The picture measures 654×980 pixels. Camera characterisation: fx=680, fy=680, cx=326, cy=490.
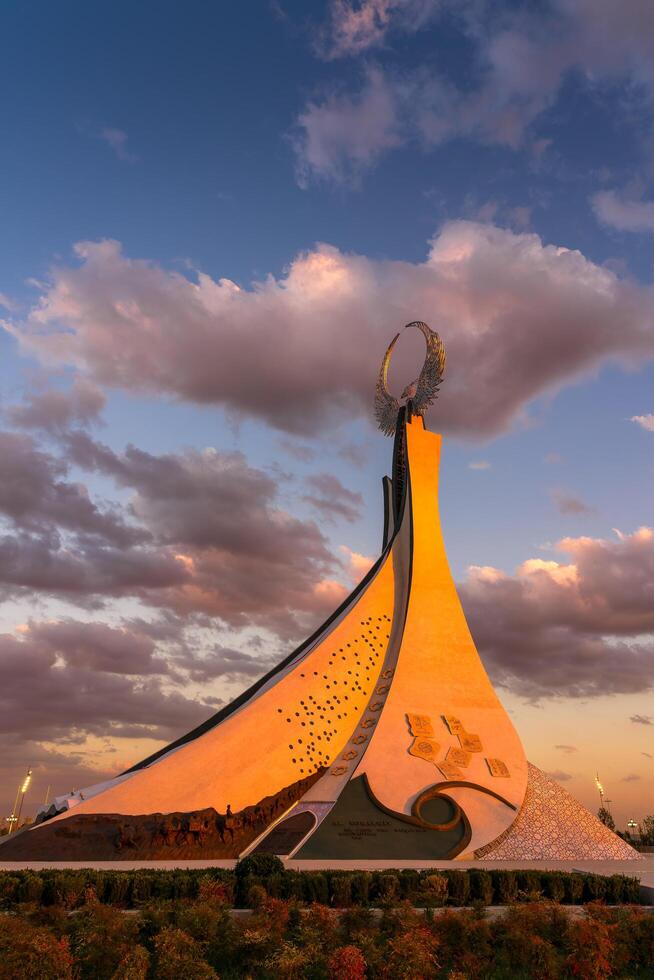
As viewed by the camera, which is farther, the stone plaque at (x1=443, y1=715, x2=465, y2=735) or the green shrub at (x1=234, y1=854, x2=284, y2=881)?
the stone plaque at (x1=443, y1=715, x2=465, y2=735)

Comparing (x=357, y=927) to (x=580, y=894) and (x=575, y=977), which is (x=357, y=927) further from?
(x=580, y=894)

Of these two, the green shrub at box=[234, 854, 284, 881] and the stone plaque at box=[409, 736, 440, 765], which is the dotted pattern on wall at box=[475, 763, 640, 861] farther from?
the green shrub at box=[234, 854, 284, 881]

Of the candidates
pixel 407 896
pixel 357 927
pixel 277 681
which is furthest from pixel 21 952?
pixel 277 681

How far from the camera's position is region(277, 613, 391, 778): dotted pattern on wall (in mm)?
15898

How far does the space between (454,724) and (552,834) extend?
10.1ft

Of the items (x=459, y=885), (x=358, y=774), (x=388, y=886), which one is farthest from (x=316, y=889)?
(x=358, y=774)

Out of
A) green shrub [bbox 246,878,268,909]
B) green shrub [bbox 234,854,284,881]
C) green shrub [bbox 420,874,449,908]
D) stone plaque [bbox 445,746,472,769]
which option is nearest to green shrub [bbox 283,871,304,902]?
green shrub [bbox 234,854,284,881]

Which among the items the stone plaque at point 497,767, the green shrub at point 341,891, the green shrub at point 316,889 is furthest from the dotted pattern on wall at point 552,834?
the green shrub at point 316,889

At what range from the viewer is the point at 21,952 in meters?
6.01

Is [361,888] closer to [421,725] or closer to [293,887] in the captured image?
[293,887]

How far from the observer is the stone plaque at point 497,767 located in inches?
619

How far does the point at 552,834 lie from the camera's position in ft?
49.3

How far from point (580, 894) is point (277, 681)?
8.35 m

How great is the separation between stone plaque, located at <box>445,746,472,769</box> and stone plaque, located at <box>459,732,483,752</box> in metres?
0.16
